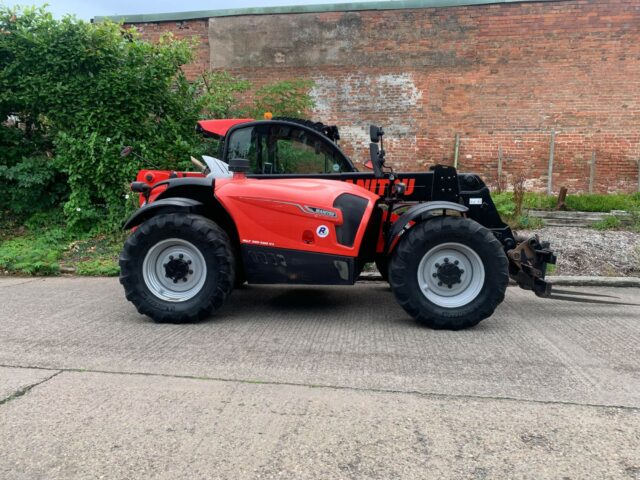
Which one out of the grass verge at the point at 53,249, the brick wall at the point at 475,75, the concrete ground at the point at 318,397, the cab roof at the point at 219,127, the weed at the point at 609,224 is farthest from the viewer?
the brick wall at the point at 475,75

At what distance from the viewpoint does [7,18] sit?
8031 mm

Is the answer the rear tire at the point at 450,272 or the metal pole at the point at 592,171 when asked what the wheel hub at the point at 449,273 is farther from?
the metal pole at the point at 592,171

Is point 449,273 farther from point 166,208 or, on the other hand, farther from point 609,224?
point 609,224

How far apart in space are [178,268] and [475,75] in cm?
916

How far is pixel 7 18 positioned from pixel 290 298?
6982 mm

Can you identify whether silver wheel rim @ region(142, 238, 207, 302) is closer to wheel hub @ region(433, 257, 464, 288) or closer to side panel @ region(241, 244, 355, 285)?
side panel @ region(241, 244, 355, 285)

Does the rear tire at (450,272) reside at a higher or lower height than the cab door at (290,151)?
lower

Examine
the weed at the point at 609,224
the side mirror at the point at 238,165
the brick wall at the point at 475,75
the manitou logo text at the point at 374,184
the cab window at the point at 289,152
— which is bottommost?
the weed at the point at 609,224

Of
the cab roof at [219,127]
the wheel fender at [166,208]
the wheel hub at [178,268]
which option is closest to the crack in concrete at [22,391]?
the wheel hub at [178,268]

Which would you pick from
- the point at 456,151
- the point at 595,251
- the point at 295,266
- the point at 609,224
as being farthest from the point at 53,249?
the point at 609,224

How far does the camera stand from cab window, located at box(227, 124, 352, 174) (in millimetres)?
4941

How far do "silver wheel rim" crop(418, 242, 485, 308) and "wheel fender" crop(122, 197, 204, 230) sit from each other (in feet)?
7.33

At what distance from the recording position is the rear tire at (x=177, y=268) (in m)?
4.45

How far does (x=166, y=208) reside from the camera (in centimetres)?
470
